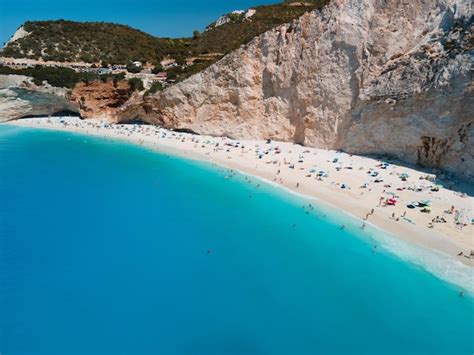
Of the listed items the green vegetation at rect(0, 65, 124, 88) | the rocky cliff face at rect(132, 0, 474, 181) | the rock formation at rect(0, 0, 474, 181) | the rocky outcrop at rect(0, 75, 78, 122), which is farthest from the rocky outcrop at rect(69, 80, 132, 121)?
the rocky cliff face at rect(132, 0, 474, 181)

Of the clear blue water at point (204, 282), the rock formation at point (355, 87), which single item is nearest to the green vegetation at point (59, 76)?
the rock formation at point (355, 87)

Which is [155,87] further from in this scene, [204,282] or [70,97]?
[204,282]

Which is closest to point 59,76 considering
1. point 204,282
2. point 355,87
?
point 355,87

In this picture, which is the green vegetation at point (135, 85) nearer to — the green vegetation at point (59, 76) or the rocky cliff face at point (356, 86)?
the green vegetation at point (59, 76)

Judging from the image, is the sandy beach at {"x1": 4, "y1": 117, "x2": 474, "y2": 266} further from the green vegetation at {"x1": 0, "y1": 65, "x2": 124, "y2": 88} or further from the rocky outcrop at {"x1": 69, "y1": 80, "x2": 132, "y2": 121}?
the green vegetation at {"x1": 0, "y1": 65, "x2": 124, "y2": 88}

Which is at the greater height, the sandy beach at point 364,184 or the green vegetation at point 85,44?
the green vegetation at point 85,44

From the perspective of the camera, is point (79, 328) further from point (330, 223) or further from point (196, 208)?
point (330, 223)
